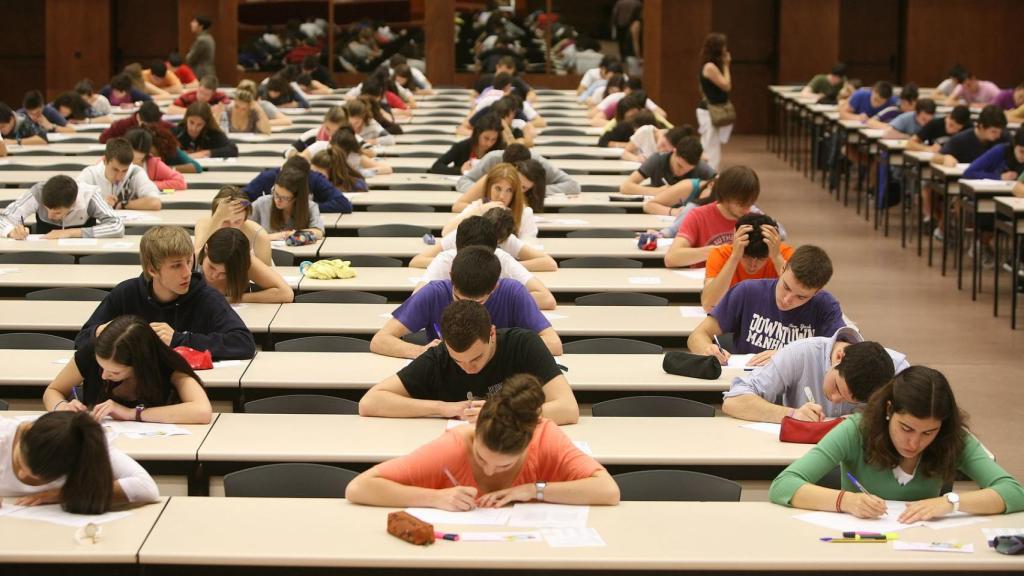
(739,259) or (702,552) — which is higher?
(739,259)

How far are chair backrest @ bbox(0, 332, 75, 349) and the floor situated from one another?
439cm

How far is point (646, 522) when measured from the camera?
389cm

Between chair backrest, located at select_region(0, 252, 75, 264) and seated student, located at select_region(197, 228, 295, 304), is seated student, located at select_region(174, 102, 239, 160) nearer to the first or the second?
chair backrest, located at select_region(0, 252, 75, 264)

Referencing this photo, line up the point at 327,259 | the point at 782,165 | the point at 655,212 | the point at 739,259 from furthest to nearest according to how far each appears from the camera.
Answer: the point at 782,165 < the point at 655,212 < the point at 327,259 < the point at 739,259

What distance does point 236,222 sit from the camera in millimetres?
7008

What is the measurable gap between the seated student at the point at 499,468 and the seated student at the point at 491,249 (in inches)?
77.1

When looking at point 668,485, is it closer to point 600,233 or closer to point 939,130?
point 600,233

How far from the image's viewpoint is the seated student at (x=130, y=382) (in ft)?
15.0

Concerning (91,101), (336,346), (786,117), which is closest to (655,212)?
(336,346)

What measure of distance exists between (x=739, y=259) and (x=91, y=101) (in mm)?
10948

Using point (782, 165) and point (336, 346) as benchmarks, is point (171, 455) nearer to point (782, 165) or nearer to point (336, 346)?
point (336, 346)

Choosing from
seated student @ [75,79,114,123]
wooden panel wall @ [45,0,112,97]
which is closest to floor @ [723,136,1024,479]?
seated student @ [75,79,114,123]

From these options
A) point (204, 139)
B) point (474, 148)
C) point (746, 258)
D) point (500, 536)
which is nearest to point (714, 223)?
point (746, 258)

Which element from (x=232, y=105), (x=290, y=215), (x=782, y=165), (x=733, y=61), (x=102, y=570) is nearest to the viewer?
(x=102, y=570)
